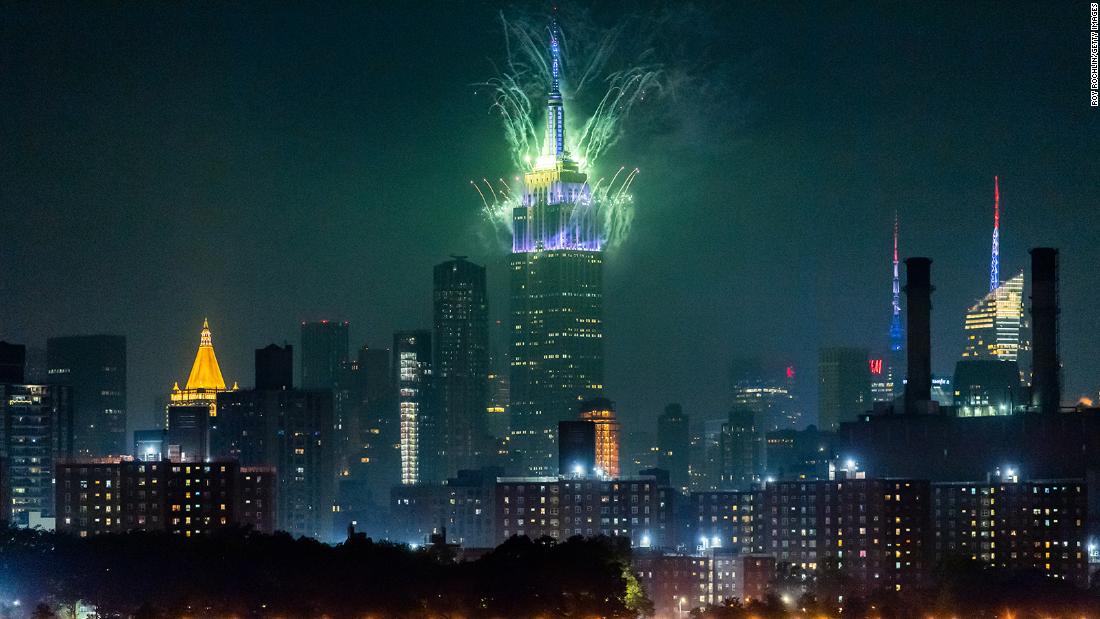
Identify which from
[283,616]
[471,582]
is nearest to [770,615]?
[471,582]

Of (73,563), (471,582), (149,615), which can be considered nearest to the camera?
(149,615)

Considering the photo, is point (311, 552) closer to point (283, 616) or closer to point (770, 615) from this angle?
point (283, 616)

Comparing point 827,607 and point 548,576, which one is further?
point 827,607

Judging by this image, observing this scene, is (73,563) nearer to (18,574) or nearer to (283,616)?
(18,574)

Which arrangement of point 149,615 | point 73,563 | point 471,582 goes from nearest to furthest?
point 149,615 → point 471,582 → point 73,563

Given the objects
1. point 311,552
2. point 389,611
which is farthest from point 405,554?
point 389,611

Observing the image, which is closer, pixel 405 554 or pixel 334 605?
pixel 334 605
